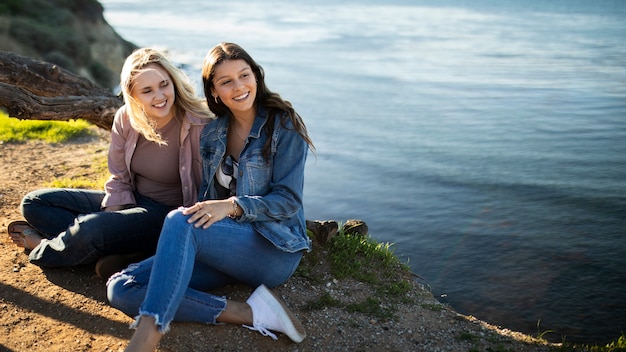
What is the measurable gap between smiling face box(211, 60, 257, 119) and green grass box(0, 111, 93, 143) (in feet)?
Answer: 16.8

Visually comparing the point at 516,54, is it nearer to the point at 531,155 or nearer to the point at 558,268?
the point at 531,155

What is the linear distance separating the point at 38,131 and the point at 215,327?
5795mm

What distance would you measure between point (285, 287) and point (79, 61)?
21695 millimetres

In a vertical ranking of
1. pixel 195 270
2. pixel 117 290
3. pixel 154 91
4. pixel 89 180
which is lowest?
pixel 89 180

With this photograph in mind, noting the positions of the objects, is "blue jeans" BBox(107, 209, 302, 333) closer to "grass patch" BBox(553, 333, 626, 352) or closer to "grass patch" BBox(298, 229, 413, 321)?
"grass patch" BBox(298, 229, 413, 321)

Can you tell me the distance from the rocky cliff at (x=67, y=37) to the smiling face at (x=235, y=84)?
1965cm

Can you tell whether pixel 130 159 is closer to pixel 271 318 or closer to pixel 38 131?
pixel 271 318

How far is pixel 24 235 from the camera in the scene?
16.0 ft

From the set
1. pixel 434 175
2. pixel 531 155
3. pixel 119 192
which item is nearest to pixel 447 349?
pixel 119 192

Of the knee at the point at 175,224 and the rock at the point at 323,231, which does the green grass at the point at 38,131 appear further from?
the knee at the point at 175,224

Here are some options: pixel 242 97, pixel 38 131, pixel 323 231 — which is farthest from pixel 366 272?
pixel 38 131

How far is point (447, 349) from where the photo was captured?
406 cm

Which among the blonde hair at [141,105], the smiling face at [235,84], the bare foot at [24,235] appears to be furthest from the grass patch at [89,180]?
the smiling face at [235,84]

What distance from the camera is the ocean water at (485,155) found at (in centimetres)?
620
